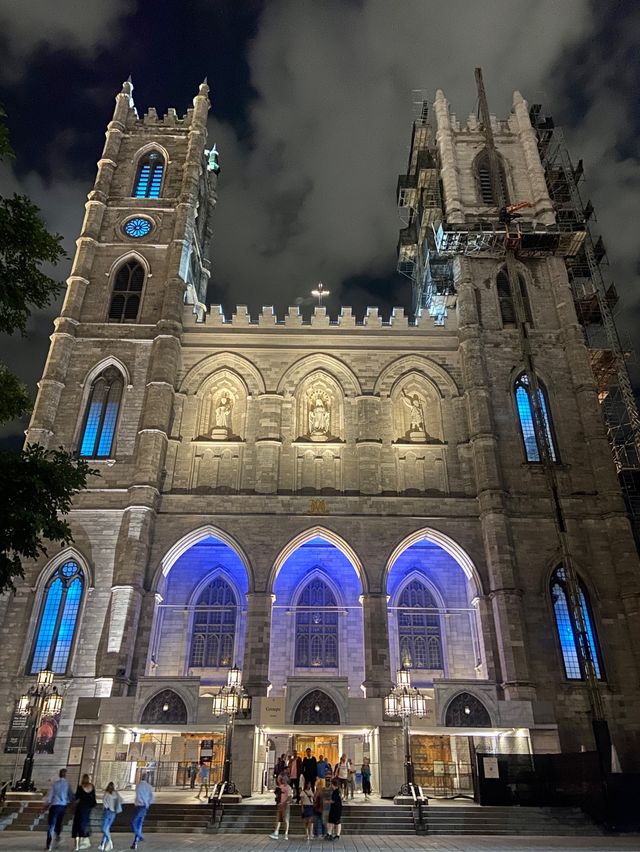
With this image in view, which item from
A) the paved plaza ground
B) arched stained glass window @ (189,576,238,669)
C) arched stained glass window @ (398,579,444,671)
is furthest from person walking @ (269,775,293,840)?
arched stained glass window @ (398,579,444,671)

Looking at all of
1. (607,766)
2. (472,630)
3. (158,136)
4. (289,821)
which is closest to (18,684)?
(289,821)

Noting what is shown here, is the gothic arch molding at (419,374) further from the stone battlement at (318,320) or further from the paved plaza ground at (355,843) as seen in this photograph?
the paved plaza ground at (355,843)

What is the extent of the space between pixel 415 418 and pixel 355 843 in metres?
17.2

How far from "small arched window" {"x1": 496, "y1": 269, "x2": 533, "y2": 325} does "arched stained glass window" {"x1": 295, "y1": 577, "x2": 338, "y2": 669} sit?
49.6ft

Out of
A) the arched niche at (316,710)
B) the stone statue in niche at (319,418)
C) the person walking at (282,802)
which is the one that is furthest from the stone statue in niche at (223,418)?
the person walking at (282,802)

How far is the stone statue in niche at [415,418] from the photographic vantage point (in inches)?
1083

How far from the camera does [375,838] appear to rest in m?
15.4

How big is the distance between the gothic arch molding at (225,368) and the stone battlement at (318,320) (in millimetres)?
1799

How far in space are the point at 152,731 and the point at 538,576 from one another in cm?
1487

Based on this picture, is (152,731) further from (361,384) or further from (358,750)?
(361,384)

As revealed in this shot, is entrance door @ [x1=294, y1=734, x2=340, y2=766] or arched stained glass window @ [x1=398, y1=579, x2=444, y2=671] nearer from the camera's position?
entrance door @ [x1=294, y1=734, x2=340, y2=766]

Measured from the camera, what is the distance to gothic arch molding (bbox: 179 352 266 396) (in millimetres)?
28250

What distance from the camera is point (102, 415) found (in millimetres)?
27500

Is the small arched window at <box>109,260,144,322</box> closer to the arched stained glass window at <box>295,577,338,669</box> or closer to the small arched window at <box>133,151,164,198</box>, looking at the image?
the small arched window at <box>133,151,164,198</box>
